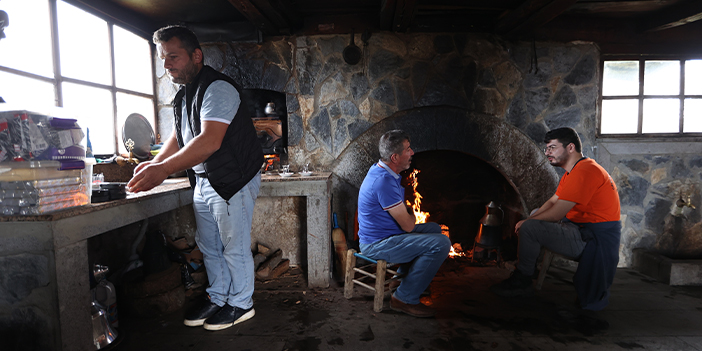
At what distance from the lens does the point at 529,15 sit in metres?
3.29

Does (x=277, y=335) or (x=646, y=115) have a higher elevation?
(x=646, y=115)

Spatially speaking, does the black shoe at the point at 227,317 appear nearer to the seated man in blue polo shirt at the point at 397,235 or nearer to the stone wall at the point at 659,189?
the seated man in blue polo shirt at the point at 397,235

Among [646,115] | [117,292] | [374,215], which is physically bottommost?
[117,292]

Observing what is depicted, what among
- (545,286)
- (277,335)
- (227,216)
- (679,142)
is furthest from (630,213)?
(227,216)

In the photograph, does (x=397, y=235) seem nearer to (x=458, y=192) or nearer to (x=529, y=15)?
(x=458, y=192)

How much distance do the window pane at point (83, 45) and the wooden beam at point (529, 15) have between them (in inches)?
153

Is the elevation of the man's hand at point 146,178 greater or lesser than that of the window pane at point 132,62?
lesser

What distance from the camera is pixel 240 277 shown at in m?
2.59

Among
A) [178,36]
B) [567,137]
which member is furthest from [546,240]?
[178,36]

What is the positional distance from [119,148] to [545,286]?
174 inches

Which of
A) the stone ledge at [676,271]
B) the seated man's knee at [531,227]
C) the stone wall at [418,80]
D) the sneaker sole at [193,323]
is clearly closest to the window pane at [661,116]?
the stone wall at [418,80]

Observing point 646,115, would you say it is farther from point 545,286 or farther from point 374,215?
point 374,215

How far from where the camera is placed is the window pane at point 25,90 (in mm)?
2366

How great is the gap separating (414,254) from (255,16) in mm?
2609
